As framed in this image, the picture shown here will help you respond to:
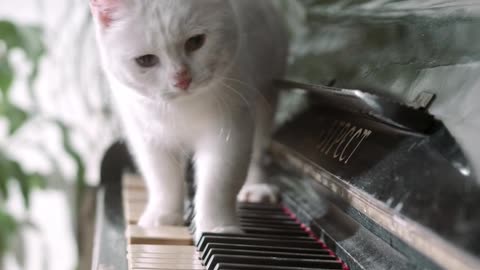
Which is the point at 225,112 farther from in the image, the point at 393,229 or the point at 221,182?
the point at 393,229

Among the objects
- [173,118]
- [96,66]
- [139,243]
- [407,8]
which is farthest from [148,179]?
[96,66]

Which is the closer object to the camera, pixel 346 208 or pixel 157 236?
pixel 346 208

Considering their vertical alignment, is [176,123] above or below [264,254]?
above

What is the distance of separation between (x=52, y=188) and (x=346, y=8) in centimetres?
116

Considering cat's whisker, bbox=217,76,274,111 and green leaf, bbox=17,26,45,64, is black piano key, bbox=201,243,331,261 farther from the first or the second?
green leaf, bbox=17,26,45,64

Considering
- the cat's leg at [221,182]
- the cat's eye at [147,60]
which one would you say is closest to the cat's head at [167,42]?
the cat's eye at [147,60]

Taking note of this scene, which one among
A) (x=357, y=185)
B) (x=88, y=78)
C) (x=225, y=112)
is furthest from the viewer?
(x=88, y=78)

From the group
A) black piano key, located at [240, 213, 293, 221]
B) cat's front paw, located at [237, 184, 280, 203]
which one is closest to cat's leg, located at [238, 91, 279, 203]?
cat's front paw, located at [237, 184, 280, 203]

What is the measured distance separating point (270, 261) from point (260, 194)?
461mm

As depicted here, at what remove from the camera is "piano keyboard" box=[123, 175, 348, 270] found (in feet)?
2.68

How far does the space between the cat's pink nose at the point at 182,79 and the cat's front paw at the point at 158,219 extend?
0.78ft

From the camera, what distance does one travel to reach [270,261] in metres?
0.81

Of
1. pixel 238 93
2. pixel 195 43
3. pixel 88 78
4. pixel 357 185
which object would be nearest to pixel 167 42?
pixel 195 43

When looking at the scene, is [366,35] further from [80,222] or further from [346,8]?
[80,222]
